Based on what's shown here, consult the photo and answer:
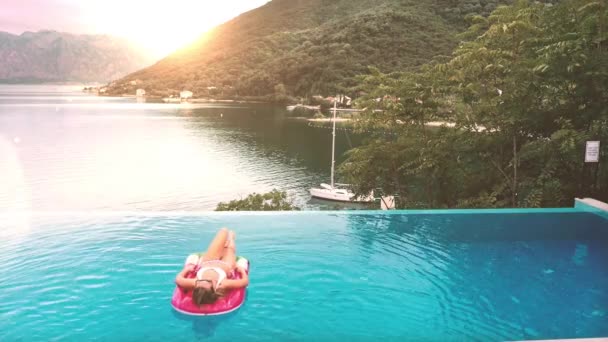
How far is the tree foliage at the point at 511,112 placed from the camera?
356 inches

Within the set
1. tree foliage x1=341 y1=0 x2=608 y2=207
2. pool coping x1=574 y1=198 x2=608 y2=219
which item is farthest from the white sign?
pool coping x1=574 y1=198 x2=608 y2=219

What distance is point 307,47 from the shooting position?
120562mm

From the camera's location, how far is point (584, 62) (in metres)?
8.59

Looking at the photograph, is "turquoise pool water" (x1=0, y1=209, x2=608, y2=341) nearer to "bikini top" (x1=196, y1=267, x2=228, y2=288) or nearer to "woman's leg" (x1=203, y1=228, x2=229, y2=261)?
"bikini top" (x1=196, y1=267, x2=228, y2=288)

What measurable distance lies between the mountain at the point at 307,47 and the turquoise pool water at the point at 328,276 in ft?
183

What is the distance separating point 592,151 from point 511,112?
190cm

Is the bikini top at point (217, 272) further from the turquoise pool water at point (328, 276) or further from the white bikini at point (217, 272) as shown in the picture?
the turquoise pool water at point (328, 276)

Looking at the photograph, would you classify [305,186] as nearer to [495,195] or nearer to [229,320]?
[495,195]

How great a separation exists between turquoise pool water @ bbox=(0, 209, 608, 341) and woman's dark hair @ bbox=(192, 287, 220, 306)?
26 cm

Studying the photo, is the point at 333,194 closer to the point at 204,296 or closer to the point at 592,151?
the point at 592,151

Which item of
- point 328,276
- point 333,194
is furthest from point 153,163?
point 328,276

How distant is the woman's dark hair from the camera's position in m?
5.01

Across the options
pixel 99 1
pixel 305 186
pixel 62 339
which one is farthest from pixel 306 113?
pixel 62 339

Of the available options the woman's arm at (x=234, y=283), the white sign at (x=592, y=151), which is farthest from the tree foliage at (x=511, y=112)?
the woman's arm at (x=234, y=283)
